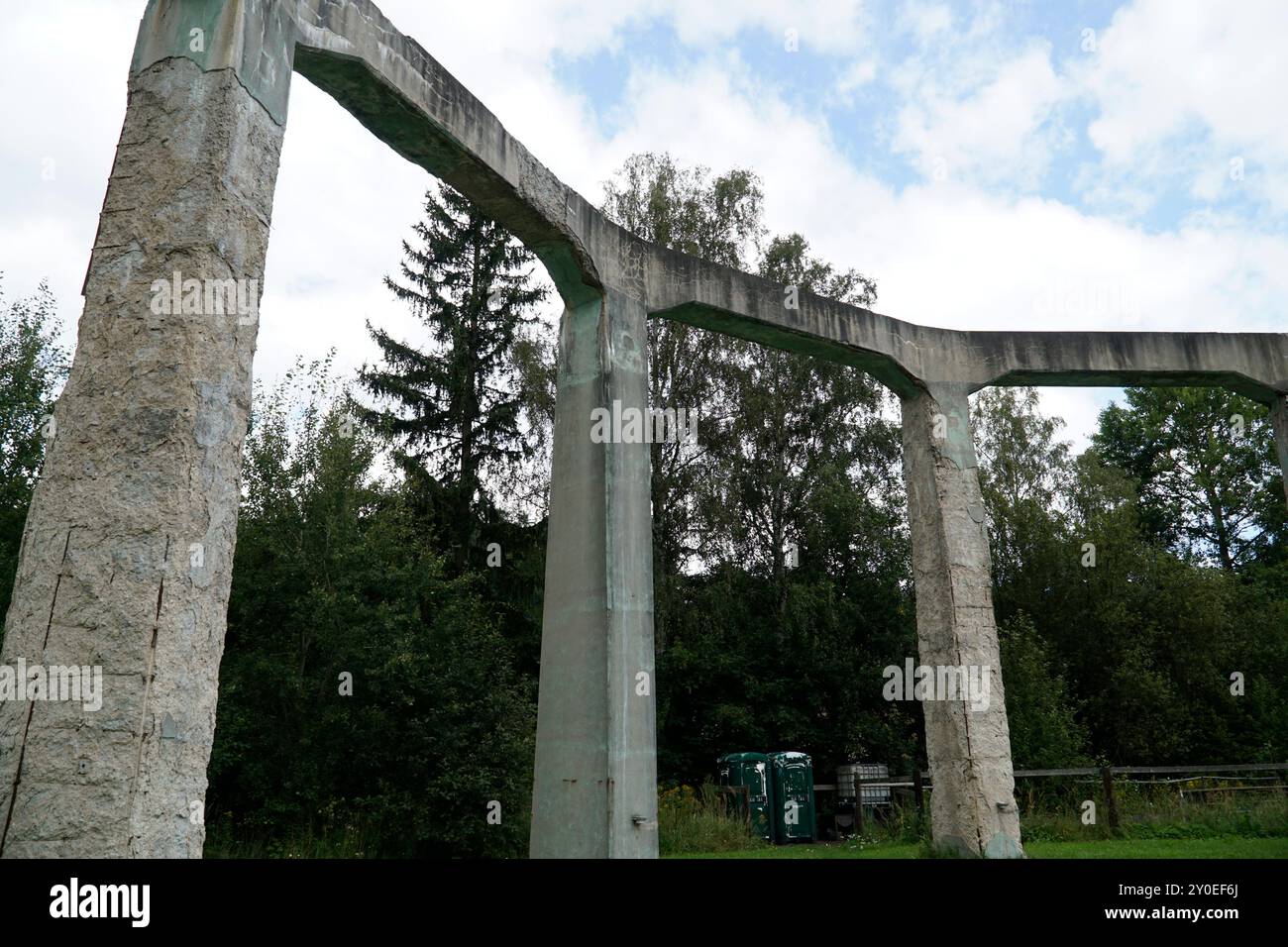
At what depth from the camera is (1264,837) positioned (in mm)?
12688

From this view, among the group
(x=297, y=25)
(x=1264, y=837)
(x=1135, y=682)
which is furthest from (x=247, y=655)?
(x=1135, y=682)

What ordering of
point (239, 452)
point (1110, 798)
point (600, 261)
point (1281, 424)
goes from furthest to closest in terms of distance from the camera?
point (1110, 798), point (1281, 424), point (600, 261), point (239, 452)

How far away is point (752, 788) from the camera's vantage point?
1644 centimetres

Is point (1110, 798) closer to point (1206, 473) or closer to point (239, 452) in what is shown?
point (239, 452)

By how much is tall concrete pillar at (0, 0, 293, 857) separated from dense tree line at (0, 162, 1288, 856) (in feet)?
32.3

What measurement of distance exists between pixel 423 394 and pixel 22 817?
18.2m

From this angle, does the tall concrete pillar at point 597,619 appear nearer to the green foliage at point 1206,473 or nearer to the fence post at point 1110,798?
the fence post at point 1110,798

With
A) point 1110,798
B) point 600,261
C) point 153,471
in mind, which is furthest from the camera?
point 1110,798

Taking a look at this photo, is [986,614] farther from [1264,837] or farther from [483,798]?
[483,798]

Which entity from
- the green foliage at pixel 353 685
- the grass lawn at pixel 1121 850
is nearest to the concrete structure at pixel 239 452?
the grass lawn at pixel 1121 850

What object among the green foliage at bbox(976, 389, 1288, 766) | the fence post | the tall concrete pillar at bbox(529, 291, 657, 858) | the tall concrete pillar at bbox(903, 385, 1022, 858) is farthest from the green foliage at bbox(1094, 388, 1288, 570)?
the tall concrete pillar at bbox(529, 291, 657, 858)

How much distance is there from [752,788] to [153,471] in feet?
45.1

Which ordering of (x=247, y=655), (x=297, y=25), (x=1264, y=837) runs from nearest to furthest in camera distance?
(x=297, y=25) → (x=1264, y=837) → (x=247, y=655)

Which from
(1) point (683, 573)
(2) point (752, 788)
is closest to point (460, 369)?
(1) point (683, 573)
